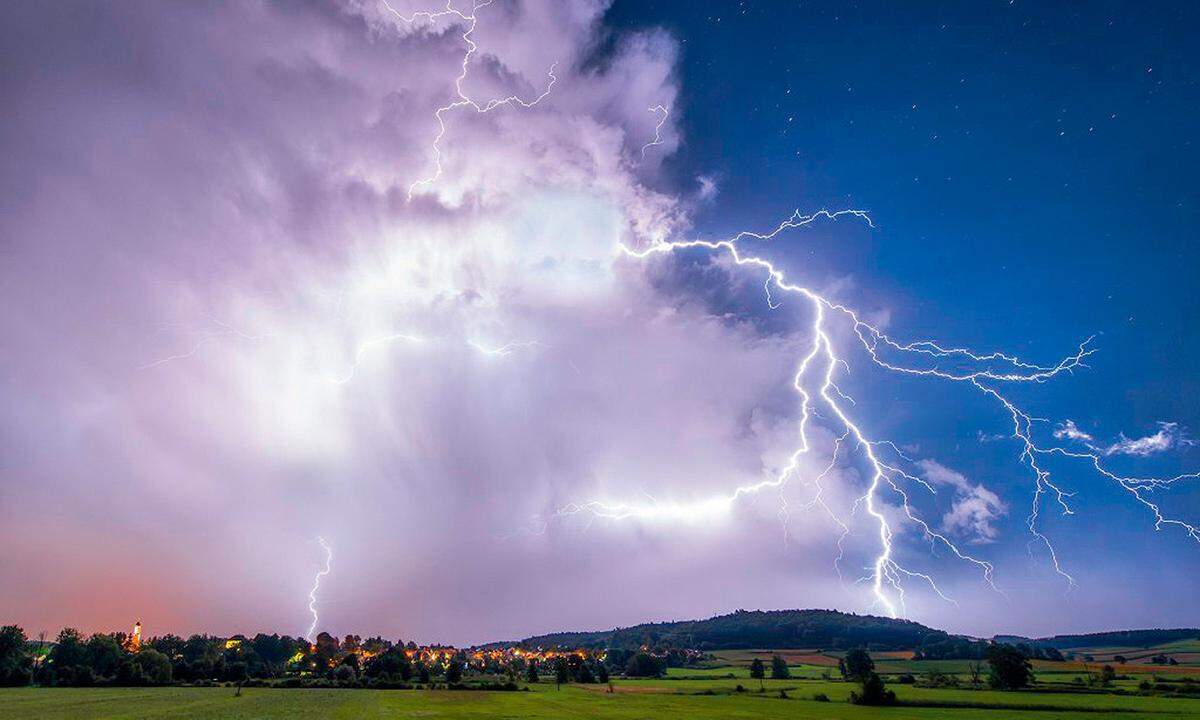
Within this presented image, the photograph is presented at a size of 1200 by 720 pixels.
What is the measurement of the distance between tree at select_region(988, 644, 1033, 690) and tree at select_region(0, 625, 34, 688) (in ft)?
382

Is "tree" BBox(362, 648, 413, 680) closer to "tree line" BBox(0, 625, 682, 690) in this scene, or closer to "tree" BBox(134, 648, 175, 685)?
"tree line" BBox(0, 625, 682, 690)

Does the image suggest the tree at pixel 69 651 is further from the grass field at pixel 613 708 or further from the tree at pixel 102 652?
the grass field at pixel 613 708

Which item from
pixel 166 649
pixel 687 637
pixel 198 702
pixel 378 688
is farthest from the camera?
pixel 687 637

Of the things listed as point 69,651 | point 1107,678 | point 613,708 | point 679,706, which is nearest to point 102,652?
point 69,651

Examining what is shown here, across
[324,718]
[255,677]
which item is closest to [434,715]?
[324,718]

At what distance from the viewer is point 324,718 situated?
40.5 meters

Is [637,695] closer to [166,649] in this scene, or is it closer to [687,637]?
[166,649]

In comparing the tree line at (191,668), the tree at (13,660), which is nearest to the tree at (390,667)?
the tree line at (191,668)

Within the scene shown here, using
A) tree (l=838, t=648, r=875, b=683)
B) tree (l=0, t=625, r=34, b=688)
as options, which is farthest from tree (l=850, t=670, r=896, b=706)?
tree (l=0, t=625, r=34, b=688)

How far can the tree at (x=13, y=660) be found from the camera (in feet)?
237

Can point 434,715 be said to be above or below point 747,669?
above

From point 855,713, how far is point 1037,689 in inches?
1283

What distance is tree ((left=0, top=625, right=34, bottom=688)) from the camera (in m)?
72.1

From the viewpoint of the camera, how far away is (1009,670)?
6944 cm
